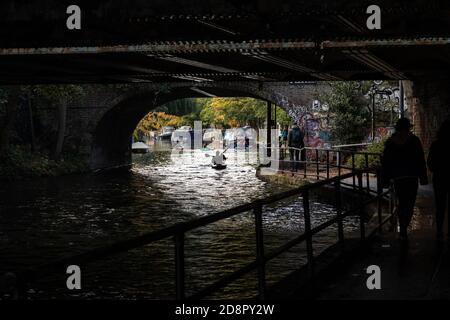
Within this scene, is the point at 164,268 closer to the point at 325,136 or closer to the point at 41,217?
the point at 41,217

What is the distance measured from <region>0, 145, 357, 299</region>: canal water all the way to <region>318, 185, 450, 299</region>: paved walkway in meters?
1.81

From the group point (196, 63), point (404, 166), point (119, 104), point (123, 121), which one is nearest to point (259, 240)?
point (404, 166)

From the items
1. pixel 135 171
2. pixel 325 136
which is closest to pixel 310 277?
pixel 325 136

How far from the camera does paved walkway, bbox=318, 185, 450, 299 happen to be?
6.25 m

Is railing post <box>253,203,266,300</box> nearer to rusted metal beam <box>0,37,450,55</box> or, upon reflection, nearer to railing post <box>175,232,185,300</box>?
railing post <box>175,232,185,300</box>

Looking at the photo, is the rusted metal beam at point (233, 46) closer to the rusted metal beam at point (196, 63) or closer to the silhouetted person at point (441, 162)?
the silhouetted person at point (441, 162)

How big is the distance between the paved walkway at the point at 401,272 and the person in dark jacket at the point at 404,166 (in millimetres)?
516

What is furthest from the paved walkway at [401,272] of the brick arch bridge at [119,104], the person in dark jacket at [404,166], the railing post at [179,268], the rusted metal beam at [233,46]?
the brick arch bridge at [119,104]

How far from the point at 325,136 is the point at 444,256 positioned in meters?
22.6

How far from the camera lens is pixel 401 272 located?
283 inches

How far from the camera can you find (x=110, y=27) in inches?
332

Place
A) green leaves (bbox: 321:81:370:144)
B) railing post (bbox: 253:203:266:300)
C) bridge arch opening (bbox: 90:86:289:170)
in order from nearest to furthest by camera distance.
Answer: railing post (bbox: 253:203:266:300) → green leaves (bbox: 321:81:370:144) → bridge arch opening (bbox: 90:86:289:170)

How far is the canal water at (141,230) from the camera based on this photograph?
9.68m

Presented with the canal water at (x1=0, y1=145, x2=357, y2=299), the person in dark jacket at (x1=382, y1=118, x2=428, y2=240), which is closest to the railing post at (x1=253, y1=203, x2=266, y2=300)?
the canal water at (x1=0, y1=145, x2=357, y2=299)
